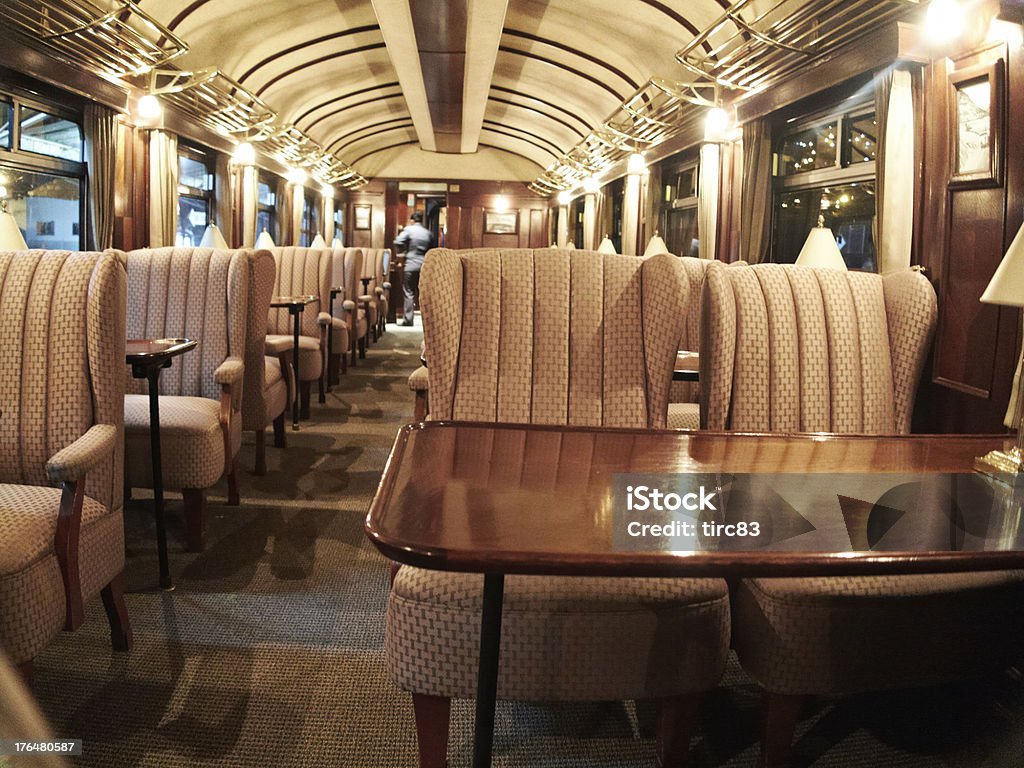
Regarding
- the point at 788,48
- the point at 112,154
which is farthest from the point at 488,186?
the point at 788,48

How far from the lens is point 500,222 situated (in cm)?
1761

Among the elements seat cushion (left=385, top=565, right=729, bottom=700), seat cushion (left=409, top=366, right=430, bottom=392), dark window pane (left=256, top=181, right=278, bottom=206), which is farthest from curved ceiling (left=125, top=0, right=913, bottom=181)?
seat cushion (left=385, top=565, right=729, bottom=700)

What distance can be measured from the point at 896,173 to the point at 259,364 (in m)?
3.39

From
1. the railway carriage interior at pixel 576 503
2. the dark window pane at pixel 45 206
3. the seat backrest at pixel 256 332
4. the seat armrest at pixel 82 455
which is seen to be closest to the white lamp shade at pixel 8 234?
the railway carriage interior at pixel 576 503

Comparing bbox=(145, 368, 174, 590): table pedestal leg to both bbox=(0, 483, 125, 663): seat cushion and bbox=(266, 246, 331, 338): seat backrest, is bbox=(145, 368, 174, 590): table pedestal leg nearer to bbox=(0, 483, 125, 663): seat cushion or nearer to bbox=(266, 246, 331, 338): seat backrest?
bbox=(0, 483, 125, 663): seat cushion

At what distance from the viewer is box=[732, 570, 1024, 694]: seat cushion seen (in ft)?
5.11

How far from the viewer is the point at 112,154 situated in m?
6.66

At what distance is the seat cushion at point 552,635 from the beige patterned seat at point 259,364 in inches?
93.4

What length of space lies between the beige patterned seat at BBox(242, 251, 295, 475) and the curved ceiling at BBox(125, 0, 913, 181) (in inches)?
168

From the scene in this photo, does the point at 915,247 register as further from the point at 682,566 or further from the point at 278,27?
the point at 278,27

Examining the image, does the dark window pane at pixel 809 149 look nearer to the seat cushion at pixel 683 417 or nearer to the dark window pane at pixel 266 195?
the seat cushion at pixel 683 417

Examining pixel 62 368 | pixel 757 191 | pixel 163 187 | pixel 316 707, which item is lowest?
pixel 316 707

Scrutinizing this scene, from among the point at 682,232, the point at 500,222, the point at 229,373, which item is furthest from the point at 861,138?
the point at 500,222

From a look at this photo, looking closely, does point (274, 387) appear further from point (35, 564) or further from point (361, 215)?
point (361, 215)
